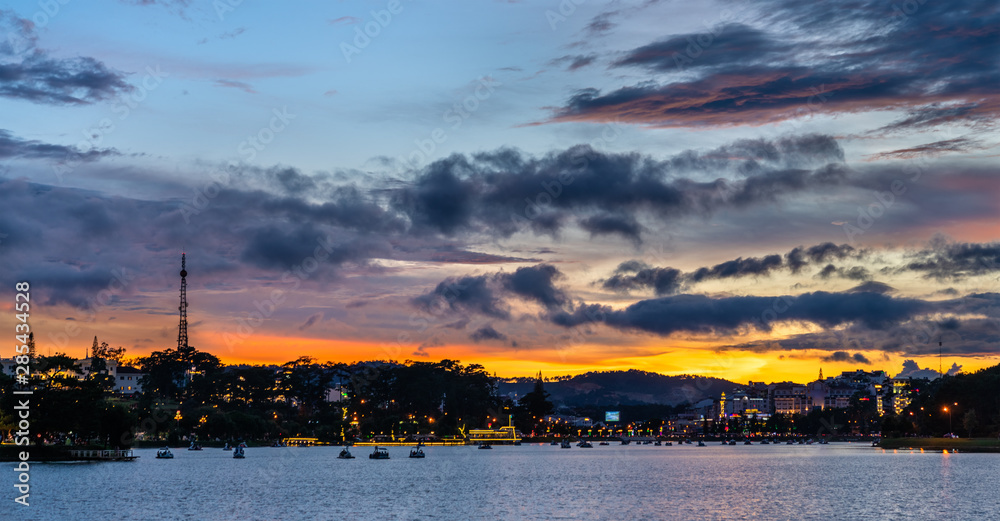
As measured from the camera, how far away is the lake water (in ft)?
262

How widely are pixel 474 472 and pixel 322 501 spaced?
56734mm

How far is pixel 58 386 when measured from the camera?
401ft

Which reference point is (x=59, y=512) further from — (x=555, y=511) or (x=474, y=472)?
(x=474, y=472)

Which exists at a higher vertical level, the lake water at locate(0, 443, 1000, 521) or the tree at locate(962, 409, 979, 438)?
the tree at locate(962, 409, 979, 438)

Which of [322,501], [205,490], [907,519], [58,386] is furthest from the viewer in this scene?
[58,386]

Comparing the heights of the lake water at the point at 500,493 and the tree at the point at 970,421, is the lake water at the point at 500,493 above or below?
below

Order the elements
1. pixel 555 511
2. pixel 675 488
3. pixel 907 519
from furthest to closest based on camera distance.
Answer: pixel 675 488 < pixel 555 511 < pixel 907 519

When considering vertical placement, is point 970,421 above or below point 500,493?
above

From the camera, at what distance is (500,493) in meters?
104

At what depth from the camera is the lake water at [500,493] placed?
80.0 metres

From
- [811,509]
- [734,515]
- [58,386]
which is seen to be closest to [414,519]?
[734,515]

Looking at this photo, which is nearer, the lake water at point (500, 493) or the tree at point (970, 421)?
the lake water at point (500, 493)

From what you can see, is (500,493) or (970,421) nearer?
(500,493)

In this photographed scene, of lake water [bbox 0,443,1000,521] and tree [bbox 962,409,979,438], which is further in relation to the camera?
tree [bbox 962,409,979,438]
